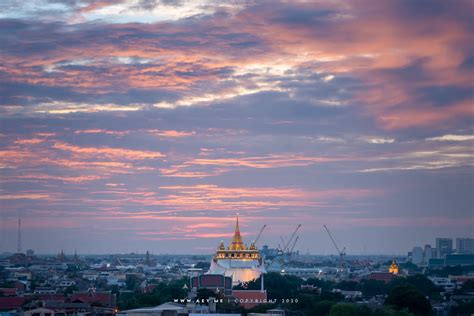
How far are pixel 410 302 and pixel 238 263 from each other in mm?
85803

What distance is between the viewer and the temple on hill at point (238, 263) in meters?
174

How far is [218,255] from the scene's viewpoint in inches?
7101

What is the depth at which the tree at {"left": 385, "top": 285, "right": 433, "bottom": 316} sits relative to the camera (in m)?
91.8

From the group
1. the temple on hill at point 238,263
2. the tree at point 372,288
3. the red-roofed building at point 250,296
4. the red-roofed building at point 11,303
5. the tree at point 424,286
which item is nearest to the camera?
the red-roofed building at point 11,303

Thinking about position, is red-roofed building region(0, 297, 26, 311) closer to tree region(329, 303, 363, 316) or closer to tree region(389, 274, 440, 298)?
tree region(329, 303, 363, 316)

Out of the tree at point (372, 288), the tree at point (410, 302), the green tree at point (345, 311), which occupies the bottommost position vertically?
the green tree at point (345, 311)

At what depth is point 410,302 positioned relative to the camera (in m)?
93.4

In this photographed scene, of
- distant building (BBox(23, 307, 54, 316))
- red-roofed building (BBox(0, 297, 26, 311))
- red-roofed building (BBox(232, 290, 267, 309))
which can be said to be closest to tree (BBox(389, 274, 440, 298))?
red-roofed building (BBox(232, 290, 267, 309))

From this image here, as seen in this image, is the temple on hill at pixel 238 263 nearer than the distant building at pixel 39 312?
No

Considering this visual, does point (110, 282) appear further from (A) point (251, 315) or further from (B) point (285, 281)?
(A) point (251, 315)

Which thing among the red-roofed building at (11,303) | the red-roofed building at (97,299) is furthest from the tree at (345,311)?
the red-roofed building at (11,303)

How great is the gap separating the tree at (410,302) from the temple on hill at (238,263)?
7629cm

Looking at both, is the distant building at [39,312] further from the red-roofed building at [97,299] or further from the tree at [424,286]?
the tree at [424,286]

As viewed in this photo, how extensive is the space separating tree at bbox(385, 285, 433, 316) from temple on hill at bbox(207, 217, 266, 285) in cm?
7629
